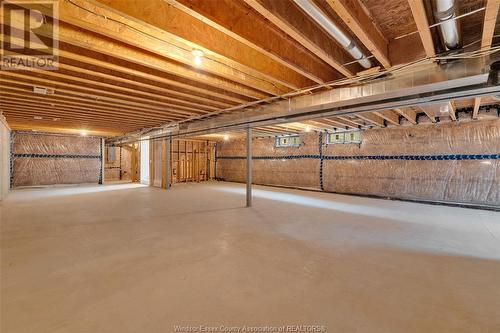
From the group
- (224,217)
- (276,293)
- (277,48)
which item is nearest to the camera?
(276,293)

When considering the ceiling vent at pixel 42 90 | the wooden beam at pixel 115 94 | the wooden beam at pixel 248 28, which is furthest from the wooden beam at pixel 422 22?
the ceiling vent at pixel 42 90

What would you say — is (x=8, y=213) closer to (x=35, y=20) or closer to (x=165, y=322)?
(x=35, y=20)

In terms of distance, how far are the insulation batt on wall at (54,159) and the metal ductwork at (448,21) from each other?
12.2 m

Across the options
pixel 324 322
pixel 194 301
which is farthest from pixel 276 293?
pixel 194 301

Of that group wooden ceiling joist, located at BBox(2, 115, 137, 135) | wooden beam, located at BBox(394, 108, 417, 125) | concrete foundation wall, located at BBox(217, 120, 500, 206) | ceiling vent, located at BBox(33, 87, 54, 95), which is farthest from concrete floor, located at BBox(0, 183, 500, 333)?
wooden ceiling joist, located at BBox(2, 115, 137, 135)

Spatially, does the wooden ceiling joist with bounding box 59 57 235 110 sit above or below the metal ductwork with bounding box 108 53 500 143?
above

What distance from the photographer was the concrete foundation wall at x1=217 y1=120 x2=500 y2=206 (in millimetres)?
5211

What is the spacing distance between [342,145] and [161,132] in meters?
5.72

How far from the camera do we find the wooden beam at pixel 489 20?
152 cm

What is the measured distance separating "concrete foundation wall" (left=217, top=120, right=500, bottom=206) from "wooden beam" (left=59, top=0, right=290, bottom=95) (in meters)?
5.43

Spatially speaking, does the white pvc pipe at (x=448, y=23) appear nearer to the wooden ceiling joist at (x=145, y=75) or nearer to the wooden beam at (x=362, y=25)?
the wooden beam at (x=362, y=25)

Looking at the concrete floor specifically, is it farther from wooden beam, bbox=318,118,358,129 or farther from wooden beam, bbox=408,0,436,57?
wooden beam, bbox=318,118,358,129

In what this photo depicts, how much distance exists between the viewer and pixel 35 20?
1939 millimetres

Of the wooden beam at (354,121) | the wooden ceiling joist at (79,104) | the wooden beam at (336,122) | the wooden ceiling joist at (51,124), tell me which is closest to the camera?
the wooden ceiling joist at (79,104)
